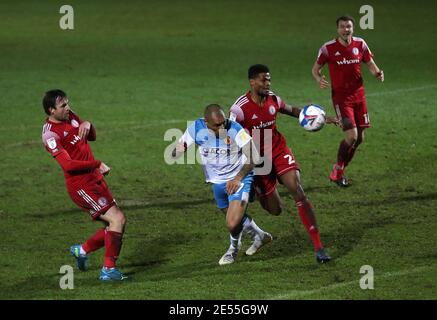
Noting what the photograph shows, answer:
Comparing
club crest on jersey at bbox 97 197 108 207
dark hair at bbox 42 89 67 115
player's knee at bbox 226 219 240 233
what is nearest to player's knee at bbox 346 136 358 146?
player's knee at bbox 226 219 240 233

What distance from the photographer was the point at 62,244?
1219 cm

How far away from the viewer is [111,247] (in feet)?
34.8

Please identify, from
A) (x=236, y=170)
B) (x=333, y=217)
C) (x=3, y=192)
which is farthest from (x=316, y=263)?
(x=3, y=192)

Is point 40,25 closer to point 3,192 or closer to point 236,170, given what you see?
point 3,192

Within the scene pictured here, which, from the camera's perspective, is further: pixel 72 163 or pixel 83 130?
pixel 83 130

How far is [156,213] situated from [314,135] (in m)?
5.78

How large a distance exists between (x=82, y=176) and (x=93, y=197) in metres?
0.28

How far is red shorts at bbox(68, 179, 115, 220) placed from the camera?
35.3 ft

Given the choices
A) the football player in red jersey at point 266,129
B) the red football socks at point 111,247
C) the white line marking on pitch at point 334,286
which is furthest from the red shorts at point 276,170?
the red football socks at point 111,247

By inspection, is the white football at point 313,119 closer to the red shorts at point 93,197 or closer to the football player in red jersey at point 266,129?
the football player in red jersey at point 266,129

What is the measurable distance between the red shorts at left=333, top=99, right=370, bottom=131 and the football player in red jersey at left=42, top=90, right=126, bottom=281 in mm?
5543

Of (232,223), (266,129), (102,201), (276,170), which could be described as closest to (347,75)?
(266,129)

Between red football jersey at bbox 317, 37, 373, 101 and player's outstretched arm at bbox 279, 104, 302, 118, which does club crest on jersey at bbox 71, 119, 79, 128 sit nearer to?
player's outstretched arm at bbox 279, 104, 302, 118

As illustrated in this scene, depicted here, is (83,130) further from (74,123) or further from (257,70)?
(257,70)
